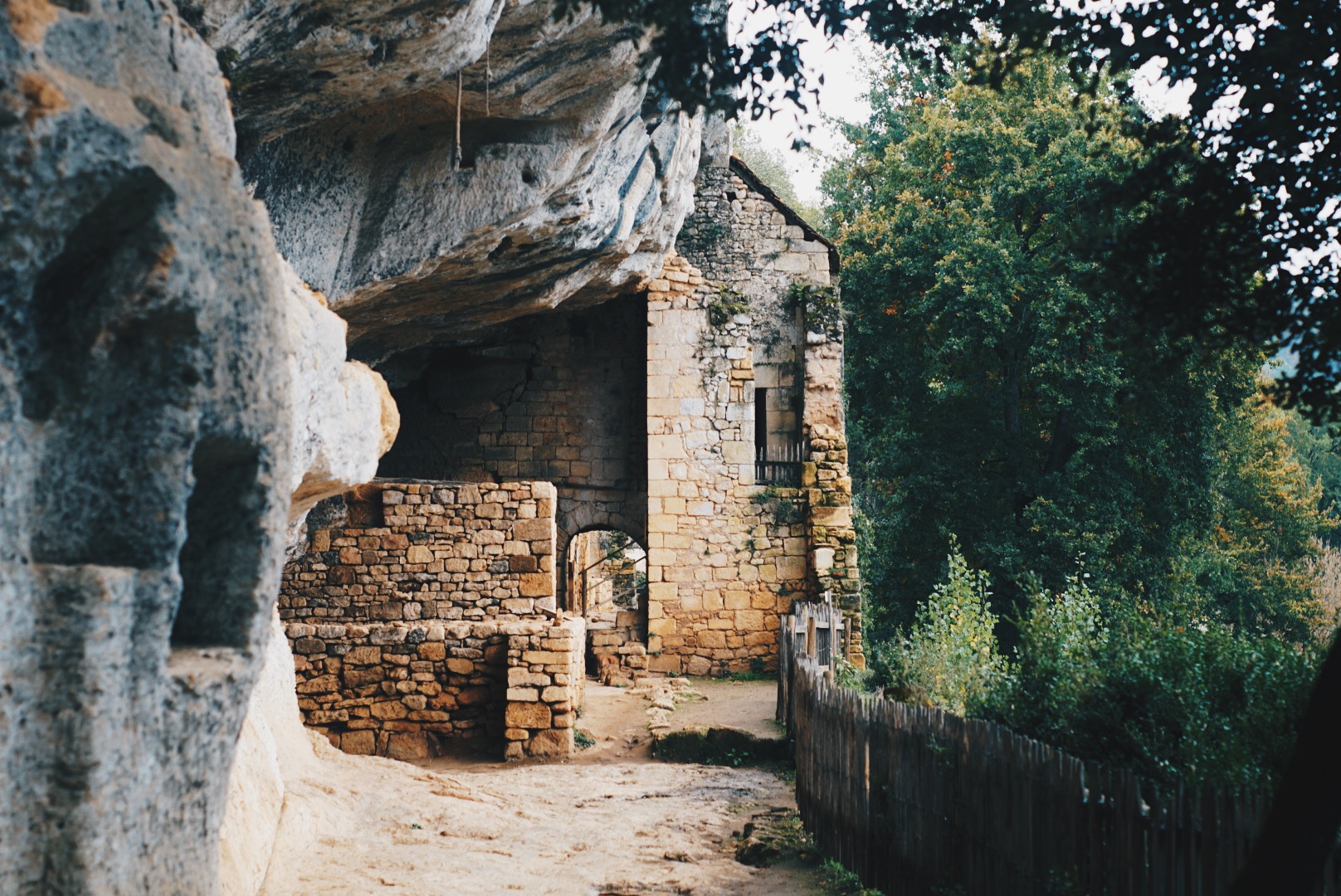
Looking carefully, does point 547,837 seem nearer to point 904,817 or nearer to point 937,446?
point 904,817

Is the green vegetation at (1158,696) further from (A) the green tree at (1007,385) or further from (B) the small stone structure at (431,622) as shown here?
(A) the green tree at (1007,385)

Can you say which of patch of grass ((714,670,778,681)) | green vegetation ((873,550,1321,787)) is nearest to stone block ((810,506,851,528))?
patch of grass ((714,670,778,681))

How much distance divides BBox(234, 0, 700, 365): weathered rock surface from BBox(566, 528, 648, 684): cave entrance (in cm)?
508

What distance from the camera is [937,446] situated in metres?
18.7

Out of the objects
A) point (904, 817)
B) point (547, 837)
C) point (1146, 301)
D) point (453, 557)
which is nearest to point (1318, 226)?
point (1146, 301)

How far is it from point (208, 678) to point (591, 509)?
530 inches

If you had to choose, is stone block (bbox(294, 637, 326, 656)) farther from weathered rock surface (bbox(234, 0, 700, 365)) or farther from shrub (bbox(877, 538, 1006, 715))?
shrub (bbox(877, 538, 1006, 715))

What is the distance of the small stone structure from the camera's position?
31.9 ft

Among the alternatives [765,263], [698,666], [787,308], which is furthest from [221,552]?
[765,263]

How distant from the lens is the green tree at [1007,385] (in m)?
16.8

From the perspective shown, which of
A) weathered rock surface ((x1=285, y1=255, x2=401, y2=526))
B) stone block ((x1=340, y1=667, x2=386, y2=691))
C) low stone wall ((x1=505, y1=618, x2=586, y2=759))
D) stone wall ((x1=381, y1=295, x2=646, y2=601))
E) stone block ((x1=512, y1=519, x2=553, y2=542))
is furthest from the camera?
stone wall ((x1=381, y1=295, x2=646, y2=601))

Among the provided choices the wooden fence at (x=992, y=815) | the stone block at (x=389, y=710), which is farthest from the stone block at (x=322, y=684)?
the wooden fence at (x=992, y=815)

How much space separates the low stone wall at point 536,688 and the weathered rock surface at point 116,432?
21.6ft

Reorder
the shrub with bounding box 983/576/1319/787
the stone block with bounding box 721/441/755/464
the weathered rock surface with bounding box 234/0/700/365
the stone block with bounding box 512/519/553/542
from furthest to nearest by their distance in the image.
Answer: the stone block with bounding box 721/441/755/464 → the stone block with bounding box 512/519/553/542 → the weathered rock surface with bounding box 234/0/700/365 → the shrub with bounding box 983/576/1319/787
